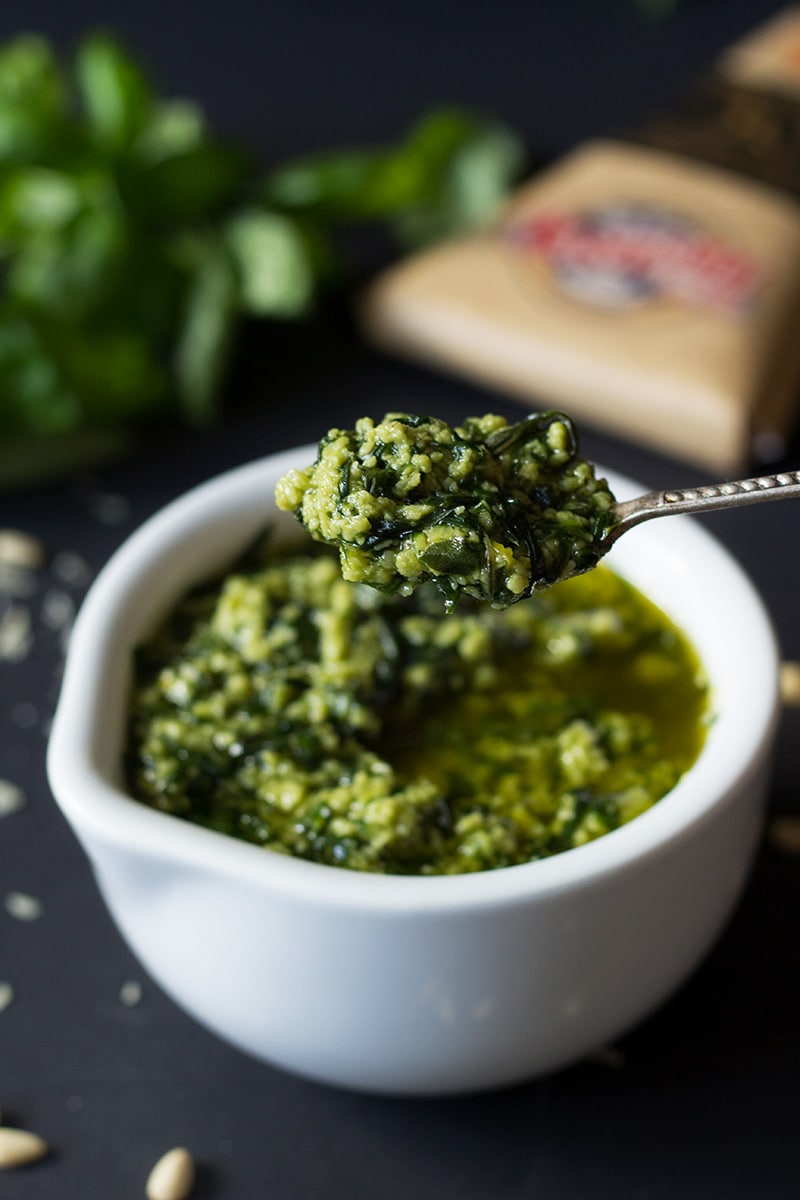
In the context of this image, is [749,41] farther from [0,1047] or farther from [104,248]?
[0,1047]

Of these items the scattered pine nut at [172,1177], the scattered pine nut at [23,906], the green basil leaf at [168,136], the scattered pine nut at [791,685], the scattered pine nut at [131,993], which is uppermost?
the green basil leaf at [168,136]

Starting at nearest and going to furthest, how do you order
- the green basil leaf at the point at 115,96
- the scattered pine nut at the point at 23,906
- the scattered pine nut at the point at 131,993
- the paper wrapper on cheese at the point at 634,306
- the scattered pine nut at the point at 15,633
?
the scattered pine nut at the point at 131,993, the scattered pine nut at the point at 23,906, the scattered pine nut at the point at 15,633, the paper wrapper on cheese at the point at 634,306, the green basil leaf at the point at 115,96

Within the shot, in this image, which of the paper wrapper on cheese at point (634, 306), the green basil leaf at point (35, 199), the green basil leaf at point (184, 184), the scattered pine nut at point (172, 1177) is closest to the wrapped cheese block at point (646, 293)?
the paper wrapper on cheese at point (634, 306)

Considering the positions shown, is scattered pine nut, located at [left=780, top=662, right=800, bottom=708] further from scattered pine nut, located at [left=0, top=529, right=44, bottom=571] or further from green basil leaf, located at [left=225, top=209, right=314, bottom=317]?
scattered pine nut, located at [left=0, top=529, right=44, bottom=571]

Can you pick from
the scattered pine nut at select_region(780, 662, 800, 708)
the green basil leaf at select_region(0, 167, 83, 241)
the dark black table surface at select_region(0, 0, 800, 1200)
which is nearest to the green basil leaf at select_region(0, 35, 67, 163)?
the green basil leaf at select_region(0, 167, 83, 241)

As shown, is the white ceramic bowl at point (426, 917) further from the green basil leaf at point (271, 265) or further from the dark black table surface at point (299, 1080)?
the green basil leaf at point (271, 265)

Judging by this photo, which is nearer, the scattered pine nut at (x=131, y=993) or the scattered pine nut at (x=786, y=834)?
the scattered pine nut at (x=131, y=993)
